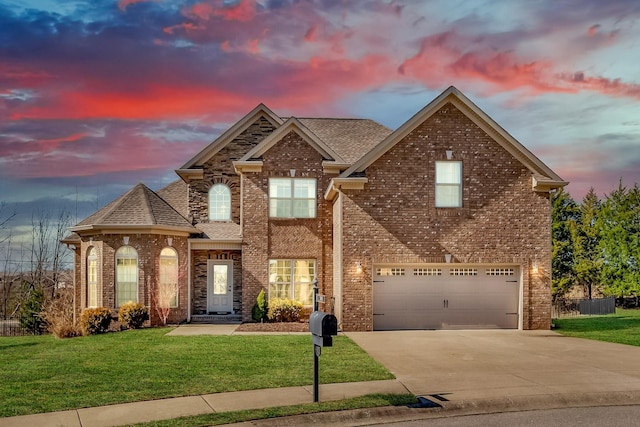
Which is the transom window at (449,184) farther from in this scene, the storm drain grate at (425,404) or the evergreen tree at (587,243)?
the evergreen tree at (587,243)

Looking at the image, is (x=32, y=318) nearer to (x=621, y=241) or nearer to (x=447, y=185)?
(x=447, y=185)

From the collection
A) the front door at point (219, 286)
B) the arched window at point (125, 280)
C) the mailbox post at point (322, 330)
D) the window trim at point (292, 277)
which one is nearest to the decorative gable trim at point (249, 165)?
the window trim at point (292, 277)

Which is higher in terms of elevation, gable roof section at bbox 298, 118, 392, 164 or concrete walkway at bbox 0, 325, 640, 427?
gable roof section at bbox 298, 118, 392, 164

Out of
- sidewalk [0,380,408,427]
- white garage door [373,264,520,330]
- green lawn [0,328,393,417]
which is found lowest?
green lawn [0,328,393,417]

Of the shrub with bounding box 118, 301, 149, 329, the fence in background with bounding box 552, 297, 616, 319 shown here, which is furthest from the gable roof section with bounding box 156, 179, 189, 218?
the fence in background with bounding box 552, 297, 616, 319

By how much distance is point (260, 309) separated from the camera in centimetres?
2494

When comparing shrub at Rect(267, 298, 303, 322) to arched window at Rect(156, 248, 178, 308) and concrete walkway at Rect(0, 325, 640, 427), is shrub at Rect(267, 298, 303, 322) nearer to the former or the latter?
arched window at Rect(156, 248, 178, 308)

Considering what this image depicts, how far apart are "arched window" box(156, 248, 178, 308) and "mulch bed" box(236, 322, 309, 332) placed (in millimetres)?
3241

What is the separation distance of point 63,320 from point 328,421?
1534 centimetres

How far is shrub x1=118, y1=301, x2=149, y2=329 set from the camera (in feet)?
76.6

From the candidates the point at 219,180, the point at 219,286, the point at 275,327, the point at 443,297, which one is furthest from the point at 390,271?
the point at 219,180

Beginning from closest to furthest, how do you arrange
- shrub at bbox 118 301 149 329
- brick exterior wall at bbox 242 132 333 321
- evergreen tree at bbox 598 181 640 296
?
shrub at bbox 118 301 149 329 → brick exterior wall at bbox 242 132 333 321 → evergreen tree at bbox 598 181 640 296

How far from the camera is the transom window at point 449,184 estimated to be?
2277 centimetres

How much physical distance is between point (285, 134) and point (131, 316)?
9380 millimetres
